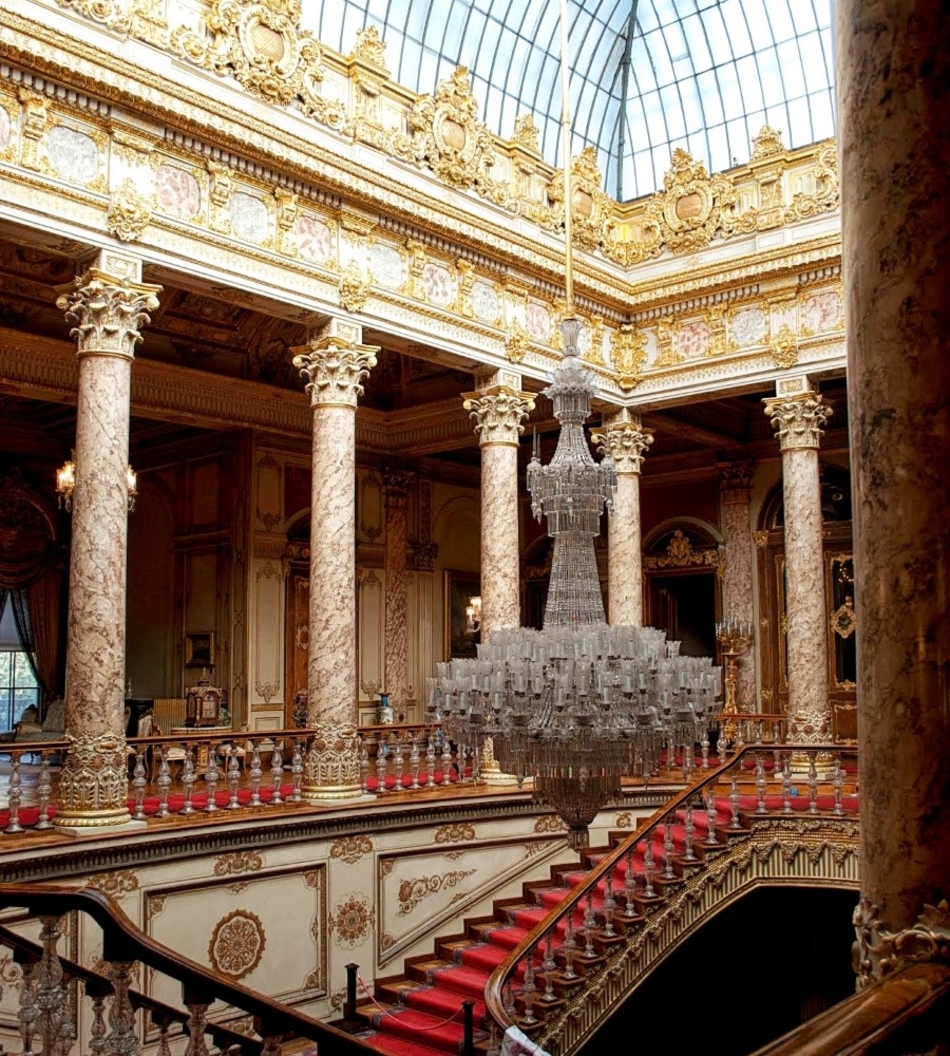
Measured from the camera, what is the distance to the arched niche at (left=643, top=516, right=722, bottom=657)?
61.6ft

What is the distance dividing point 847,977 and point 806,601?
448cm

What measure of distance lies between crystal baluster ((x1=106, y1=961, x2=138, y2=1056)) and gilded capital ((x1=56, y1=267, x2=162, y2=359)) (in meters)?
6.99

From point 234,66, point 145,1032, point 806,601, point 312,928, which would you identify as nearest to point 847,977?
point 806,601

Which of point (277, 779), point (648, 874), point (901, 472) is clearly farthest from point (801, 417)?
point (901, 472)

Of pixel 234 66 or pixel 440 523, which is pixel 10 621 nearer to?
pixel 440 523

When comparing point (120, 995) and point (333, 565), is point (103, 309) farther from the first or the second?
point (120, 995)

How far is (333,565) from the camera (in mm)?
11008

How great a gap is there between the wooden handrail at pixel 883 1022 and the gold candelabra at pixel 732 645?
1498cm

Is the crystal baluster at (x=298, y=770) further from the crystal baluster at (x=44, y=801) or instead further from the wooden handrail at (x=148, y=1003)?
the wooden handrail at (x=148, y=1003)

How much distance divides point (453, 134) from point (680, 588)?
31.3 ft

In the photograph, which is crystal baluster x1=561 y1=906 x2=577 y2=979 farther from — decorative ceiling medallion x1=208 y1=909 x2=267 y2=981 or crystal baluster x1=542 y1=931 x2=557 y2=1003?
decorative ceiling medallion x1=208 y1=909 x2=267 y2=981

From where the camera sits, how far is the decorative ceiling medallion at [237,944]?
941 cm

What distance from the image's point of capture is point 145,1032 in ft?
27.5

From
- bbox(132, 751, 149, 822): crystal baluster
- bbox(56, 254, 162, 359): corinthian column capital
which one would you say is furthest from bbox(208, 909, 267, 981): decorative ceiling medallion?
bbox(56, 254, 162, 359): corinthian column capital
